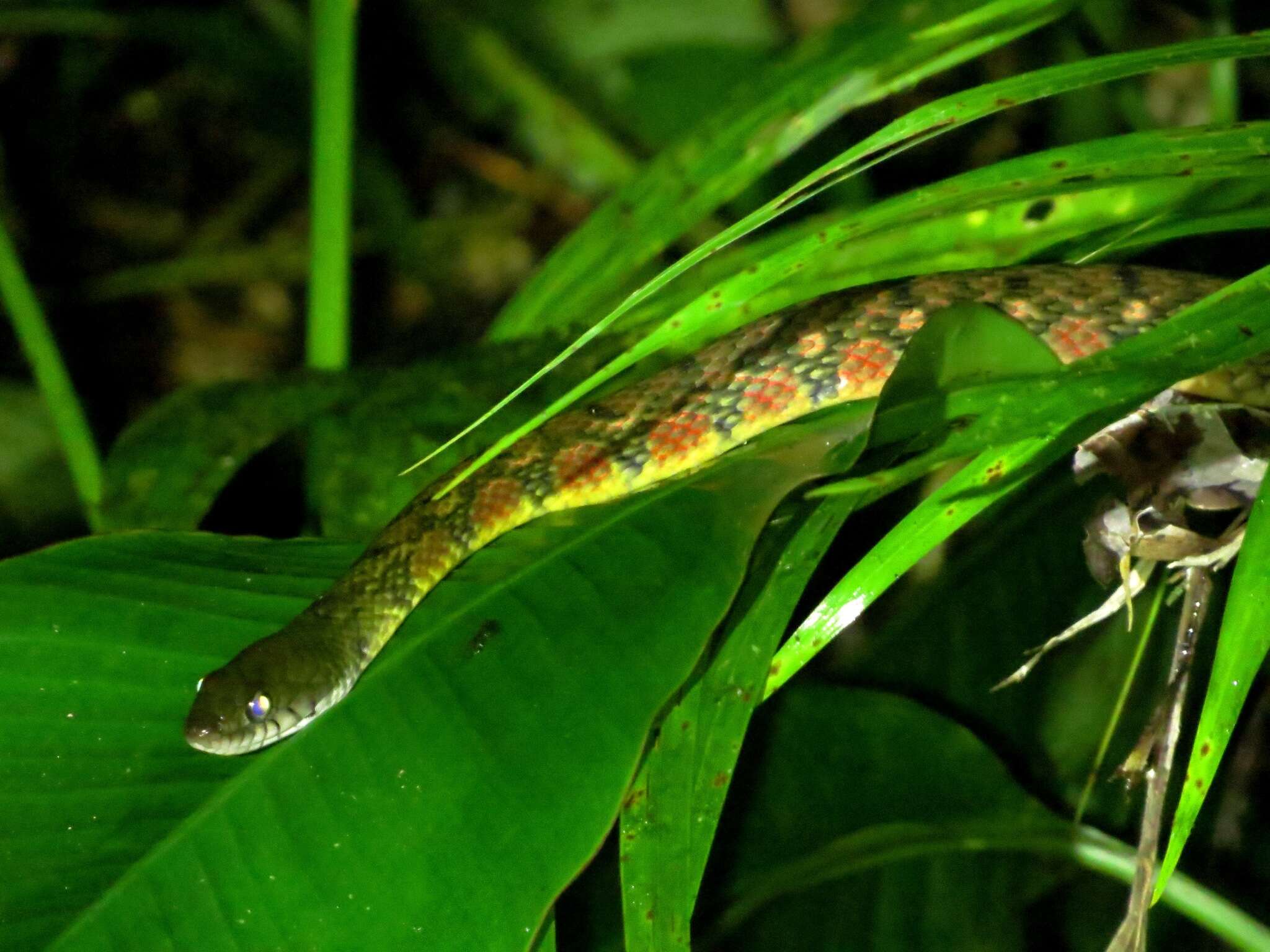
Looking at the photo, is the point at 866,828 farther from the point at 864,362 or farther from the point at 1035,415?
the point at 1035,415

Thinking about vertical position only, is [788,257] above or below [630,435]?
below

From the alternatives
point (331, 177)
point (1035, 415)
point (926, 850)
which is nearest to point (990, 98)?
point (1035, 415)

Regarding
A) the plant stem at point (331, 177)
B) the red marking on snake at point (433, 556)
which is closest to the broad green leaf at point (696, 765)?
the red marking on snake at point (433, 556)

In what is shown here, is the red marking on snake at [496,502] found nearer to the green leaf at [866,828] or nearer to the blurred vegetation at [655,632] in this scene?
the blurred vegetation at [655,632]

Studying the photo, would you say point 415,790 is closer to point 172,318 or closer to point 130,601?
point 130,601

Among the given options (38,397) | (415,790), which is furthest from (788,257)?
(38,397)

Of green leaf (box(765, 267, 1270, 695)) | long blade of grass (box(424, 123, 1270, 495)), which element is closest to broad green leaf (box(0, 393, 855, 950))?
green leaf (box(765, 267, 1270, 695))
